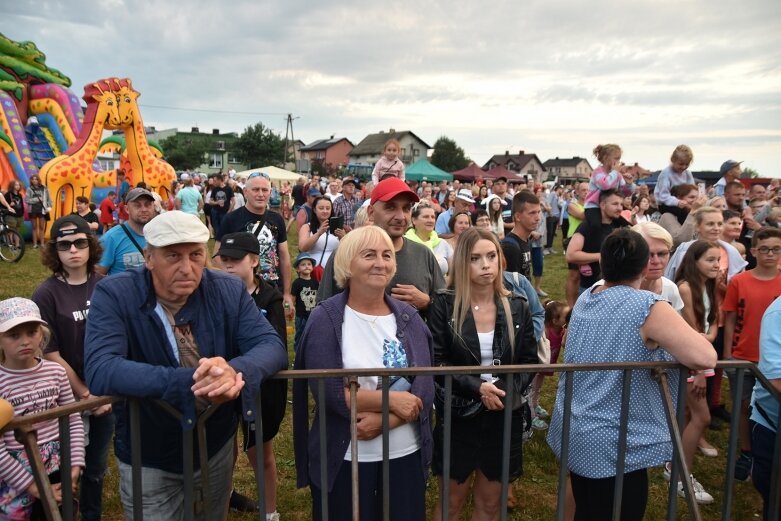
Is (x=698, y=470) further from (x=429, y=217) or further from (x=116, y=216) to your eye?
(x=116, y=216)

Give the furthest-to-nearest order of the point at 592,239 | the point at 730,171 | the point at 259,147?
the point at 259,147 → the point at 730,171 → the point at 592,239

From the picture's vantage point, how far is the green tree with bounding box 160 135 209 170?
6819cm

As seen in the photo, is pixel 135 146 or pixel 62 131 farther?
pixel 62 131

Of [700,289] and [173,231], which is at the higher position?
[173,231]

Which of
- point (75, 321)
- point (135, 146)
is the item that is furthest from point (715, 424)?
point (135, 146)

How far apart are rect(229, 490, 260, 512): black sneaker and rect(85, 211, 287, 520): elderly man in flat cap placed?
1.31 metres

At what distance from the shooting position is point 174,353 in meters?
2.14

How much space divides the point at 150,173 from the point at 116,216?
12.2 feet

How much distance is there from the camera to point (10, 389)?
2.53 meters

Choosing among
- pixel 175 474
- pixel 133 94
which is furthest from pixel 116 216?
pixel 175 474

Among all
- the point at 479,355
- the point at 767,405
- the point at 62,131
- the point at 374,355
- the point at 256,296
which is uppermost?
the point at 62,131

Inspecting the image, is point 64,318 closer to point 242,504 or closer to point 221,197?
point 242,504

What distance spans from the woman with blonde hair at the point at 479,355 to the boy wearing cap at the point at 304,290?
2168mm

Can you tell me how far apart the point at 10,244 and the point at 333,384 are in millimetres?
12539
